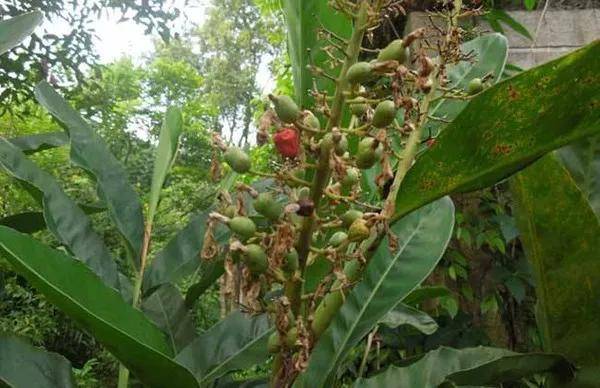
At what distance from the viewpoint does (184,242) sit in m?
0.90

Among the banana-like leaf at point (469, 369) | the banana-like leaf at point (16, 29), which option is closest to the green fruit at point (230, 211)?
the banana-like leaf at point (469, 369)

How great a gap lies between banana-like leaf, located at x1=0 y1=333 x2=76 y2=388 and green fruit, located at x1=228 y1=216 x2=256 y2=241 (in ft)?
0.94

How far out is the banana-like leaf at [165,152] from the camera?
894mm

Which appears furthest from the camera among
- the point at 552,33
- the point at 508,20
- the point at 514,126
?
the point at 552,33

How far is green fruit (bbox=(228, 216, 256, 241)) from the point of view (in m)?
0.50

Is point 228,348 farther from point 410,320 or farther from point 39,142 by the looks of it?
point 39,142

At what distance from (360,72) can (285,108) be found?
0.06 m

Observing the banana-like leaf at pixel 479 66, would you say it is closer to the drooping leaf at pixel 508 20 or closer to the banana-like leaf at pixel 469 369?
the banana-like leaf at pixel 469 369

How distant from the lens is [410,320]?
0.86m

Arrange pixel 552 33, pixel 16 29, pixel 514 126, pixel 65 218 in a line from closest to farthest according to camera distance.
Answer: pixel 514 126 < pixel 65 218 < pixel 16 29 < pixel 552 33

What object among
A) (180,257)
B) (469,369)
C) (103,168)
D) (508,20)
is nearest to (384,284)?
(469,369)

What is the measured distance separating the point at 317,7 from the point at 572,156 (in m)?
0.37

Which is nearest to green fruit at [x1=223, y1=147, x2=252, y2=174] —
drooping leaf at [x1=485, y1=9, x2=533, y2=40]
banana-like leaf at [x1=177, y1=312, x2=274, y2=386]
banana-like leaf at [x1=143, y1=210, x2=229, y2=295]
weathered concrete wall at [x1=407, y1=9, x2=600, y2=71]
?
banana-like leaf at [x1=177, y1=312, x2=274, y2=386]

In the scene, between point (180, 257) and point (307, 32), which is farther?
point (180, 257)
